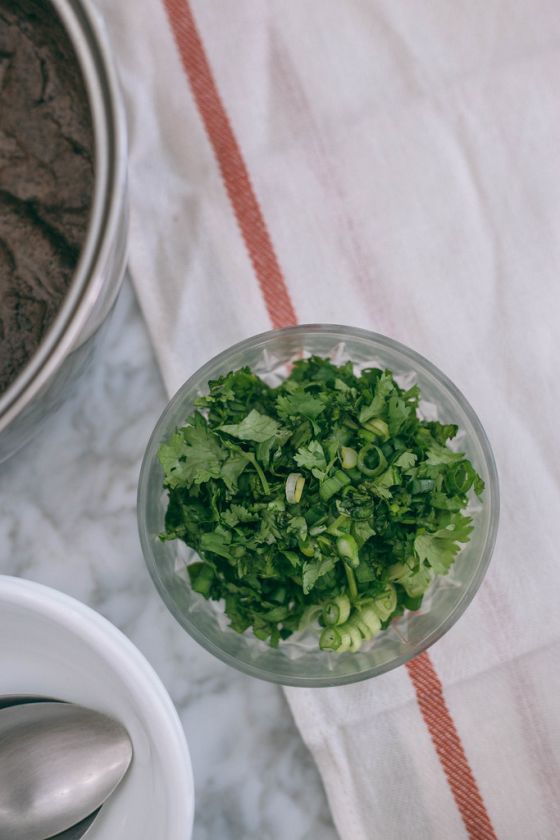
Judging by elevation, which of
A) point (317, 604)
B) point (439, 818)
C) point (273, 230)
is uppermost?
point (273, 230)

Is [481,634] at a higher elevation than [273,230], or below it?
below

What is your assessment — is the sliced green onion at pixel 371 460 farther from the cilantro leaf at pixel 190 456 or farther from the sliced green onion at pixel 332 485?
the cilantro leaf at pixel 190 456

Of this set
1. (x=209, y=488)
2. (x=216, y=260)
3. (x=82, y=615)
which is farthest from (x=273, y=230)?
(x=82, y=615)

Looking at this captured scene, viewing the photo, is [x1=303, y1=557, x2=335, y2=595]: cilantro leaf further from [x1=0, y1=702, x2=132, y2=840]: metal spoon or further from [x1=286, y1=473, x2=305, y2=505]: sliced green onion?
[x1=0, y1=702, x2=132, y2=840]: metal spoon

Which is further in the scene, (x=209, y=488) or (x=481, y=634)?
(x=481, y=634)

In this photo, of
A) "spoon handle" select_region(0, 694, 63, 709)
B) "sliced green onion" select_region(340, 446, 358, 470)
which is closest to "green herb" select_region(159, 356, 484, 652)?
"sliced green onion" select_region(340, 446, 358, 470)

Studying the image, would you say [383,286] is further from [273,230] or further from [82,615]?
[82,615]

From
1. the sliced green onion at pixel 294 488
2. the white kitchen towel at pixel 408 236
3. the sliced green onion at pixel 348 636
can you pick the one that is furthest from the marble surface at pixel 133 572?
the sliced green onion at pixel 294 488
